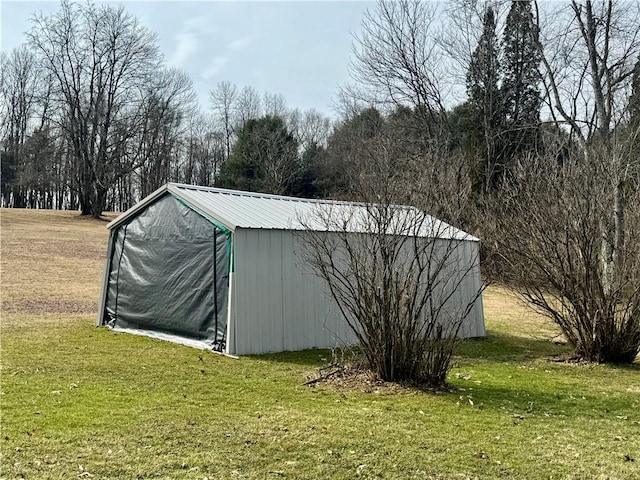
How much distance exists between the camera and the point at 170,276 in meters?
9.71

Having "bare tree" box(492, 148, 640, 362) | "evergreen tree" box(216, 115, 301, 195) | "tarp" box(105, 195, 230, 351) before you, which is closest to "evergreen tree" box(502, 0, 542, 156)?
"evergreen tree" box(216, 115, 301, 195)

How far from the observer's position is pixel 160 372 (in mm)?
6973

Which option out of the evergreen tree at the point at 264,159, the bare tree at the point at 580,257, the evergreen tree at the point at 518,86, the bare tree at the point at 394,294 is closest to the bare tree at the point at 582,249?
the bare tree at the point at 580,257

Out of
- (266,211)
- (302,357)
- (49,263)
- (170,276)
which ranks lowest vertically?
(302,357)

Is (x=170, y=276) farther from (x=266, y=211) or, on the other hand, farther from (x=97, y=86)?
(x=97, y=86)

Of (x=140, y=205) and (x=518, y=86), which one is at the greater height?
(x=518, y=86)

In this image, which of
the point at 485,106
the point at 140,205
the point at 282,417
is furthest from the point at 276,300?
the point at 485,106

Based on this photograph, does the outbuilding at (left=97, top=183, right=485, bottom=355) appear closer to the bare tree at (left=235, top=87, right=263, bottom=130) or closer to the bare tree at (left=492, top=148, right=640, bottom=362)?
the bare tree at (left=492, top=148, right=640, bottom=362)

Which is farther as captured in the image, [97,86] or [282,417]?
[97,86]

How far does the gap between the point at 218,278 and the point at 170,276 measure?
133 centimetres

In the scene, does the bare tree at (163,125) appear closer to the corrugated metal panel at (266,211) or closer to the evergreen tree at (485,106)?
the evergreen tree at (485,106)

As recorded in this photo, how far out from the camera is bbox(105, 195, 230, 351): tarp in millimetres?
8852

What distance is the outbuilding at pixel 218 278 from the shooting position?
8.60 metres

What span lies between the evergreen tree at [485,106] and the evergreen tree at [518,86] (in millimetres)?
468
